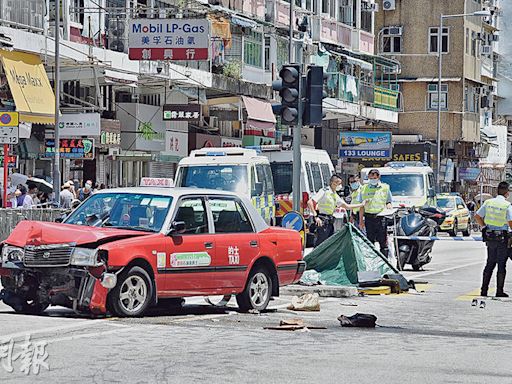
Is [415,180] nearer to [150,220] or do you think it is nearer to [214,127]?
[214,127]

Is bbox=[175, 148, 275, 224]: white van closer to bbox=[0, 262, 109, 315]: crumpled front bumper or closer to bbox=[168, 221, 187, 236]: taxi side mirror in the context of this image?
bbox=[168, 221, 187, 236]: taxi side mirror

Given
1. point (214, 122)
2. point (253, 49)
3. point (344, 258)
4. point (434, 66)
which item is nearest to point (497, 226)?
point (344, 258)

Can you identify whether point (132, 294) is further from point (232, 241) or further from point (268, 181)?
Answer: point (268, 181)

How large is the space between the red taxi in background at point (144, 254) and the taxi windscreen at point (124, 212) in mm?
11

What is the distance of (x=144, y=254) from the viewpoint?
1409 cm

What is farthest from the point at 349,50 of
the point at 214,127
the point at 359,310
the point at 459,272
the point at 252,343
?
the point at 252,343

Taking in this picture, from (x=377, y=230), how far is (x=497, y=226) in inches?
174

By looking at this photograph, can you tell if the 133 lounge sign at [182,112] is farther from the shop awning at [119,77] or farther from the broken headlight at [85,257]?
the broken headlight at [85,257]

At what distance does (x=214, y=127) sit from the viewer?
48.5m

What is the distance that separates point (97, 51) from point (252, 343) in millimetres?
24858

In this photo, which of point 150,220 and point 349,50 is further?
point 349,50

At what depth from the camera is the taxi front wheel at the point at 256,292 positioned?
1568 centimetres

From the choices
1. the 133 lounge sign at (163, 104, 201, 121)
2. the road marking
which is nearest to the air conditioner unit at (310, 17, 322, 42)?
the 133 lounge sign at (163, 104, 201, 121)

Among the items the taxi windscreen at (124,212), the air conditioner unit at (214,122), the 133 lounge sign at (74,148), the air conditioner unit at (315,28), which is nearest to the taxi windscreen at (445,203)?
the air conditioner unit at (315,28)
